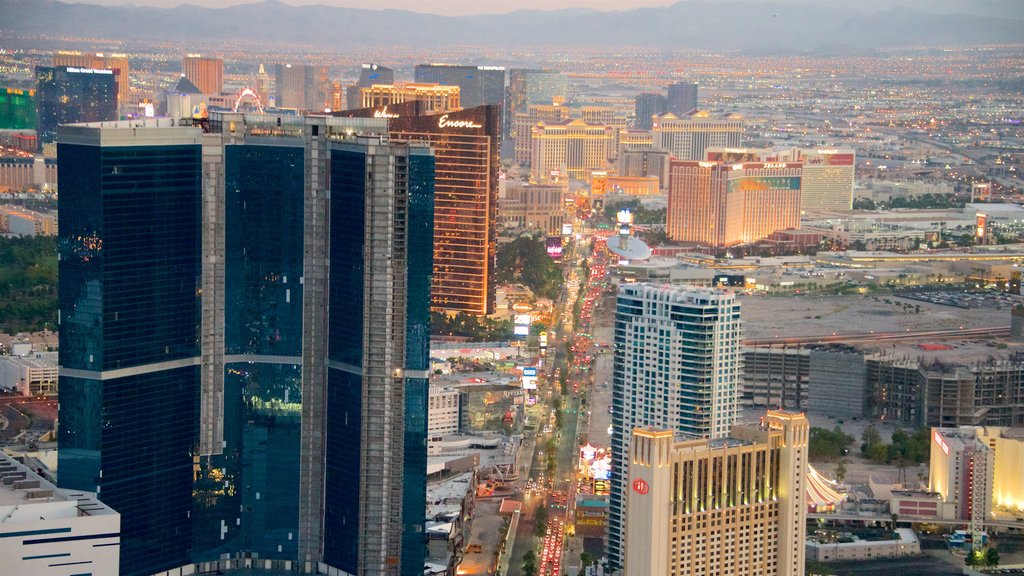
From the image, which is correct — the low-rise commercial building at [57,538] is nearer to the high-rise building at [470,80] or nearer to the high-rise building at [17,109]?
the high-rise building at [17,109]

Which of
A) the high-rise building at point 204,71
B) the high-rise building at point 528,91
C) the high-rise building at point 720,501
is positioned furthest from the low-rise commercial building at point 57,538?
the high-rise building at point 528,91

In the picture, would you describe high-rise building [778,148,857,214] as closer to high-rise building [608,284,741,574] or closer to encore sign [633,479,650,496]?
high-rise building [608,284,741,574]

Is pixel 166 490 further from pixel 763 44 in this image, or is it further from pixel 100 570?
pixel 763 44

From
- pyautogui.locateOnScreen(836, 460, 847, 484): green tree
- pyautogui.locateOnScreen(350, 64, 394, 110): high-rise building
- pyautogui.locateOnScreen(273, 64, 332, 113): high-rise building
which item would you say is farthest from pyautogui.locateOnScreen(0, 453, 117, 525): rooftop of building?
pyautogui.locateOnScreen(350, 64, 394, 110): high-rise building

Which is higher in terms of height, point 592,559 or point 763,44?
point 763,44

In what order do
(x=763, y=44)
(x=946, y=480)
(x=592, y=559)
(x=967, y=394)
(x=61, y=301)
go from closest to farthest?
(x=61, y=301)
(x=592, y=559)
(x=946, y=480)
(x=967, y=394)
(x=763, y=44)

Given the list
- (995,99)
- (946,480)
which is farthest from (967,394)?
(995,99)

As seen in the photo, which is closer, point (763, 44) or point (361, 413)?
point (361, 413)
